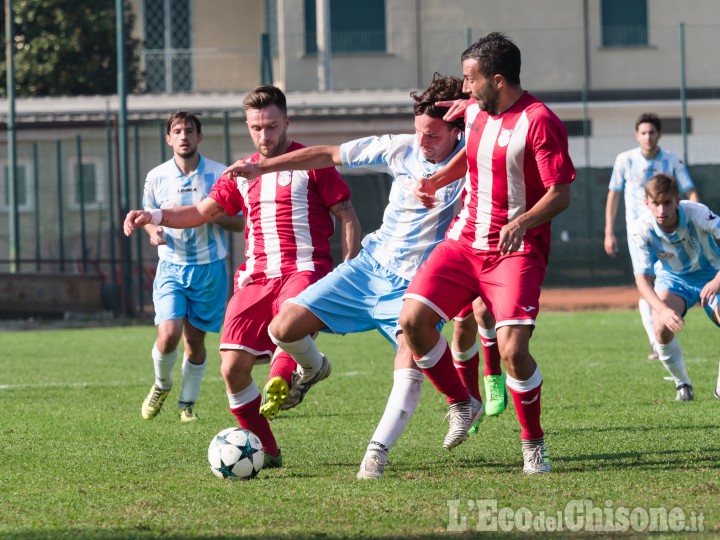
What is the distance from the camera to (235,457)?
17.8 feet

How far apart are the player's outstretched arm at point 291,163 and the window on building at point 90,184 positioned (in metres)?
14.8

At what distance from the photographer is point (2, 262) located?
761 inches

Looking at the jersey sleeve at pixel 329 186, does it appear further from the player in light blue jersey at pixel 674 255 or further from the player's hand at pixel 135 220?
the player in light blue jersey at pixel 674 255

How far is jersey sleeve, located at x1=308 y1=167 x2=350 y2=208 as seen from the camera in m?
6.44

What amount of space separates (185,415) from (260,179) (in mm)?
1984

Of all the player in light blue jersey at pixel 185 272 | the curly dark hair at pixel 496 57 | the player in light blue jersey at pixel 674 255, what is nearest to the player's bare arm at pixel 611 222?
the player in light blue jersey at pixel 674 255

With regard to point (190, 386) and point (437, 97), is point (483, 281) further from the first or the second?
point (190, 386)

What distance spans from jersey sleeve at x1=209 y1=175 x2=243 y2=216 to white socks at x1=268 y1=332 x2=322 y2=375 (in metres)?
0.93

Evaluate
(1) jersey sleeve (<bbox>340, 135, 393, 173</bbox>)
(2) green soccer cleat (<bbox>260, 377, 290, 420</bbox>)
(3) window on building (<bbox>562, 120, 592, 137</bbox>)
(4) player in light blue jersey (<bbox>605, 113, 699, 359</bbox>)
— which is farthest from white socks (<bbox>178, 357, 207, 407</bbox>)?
(3) window on building (<bbox>562, 120, 592, 137</bbox>)

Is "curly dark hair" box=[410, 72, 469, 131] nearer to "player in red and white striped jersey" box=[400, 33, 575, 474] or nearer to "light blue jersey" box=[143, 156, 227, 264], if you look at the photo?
"player in red and white striped jersey" box=[400, 33, 575, 474]

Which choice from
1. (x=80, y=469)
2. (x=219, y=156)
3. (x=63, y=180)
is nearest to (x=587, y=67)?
(x=219, y=156)

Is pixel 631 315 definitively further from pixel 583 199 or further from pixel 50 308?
pixel 50 308

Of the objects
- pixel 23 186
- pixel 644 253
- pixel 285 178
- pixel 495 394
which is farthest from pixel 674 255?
pixel 23 186

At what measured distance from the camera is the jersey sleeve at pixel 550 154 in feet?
17.1
